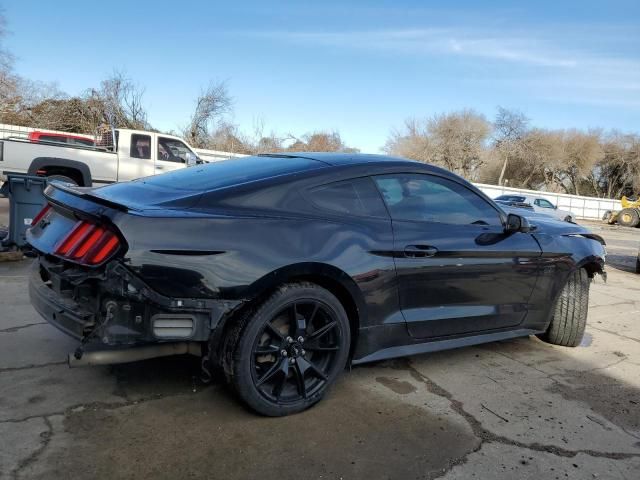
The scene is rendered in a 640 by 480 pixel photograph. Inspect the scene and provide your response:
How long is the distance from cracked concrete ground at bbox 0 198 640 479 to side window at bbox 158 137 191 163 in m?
8.63

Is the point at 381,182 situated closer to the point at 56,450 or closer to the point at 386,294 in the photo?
the point at 386,294

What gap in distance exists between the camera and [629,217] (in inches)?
1239

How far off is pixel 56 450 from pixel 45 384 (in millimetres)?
838

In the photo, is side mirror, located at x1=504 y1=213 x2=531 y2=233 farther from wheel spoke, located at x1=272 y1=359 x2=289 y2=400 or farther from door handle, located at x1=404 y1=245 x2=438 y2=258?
wheel spoke, located at x1=272 y1=359 x2=289 y2=400

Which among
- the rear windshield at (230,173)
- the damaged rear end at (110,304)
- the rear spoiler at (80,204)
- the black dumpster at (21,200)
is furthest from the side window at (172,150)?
the damaged rear end at (110,304)

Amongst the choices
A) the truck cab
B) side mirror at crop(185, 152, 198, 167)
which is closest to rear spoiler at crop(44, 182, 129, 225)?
side mirror at crop(185, 152, 198, 167)

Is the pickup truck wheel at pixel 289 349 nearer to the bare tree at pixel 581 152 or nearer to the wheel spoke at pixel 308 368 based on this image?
the wheel spoke at pixel 308 368

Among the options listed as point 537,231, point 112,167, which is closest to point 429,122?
point 112,167

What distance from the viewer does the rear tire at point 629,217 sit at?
31.1 m

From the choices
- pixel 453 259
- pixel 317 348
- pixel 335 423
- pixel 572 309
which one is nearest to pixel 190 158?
pixel 572 309

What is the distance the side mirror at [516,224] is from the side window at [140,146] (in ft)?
32.6

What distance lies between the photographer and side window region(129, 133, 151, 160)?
12.1 meters

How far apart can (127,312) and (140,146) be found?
10303 mm

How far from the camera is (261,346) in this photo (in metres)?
2.96
